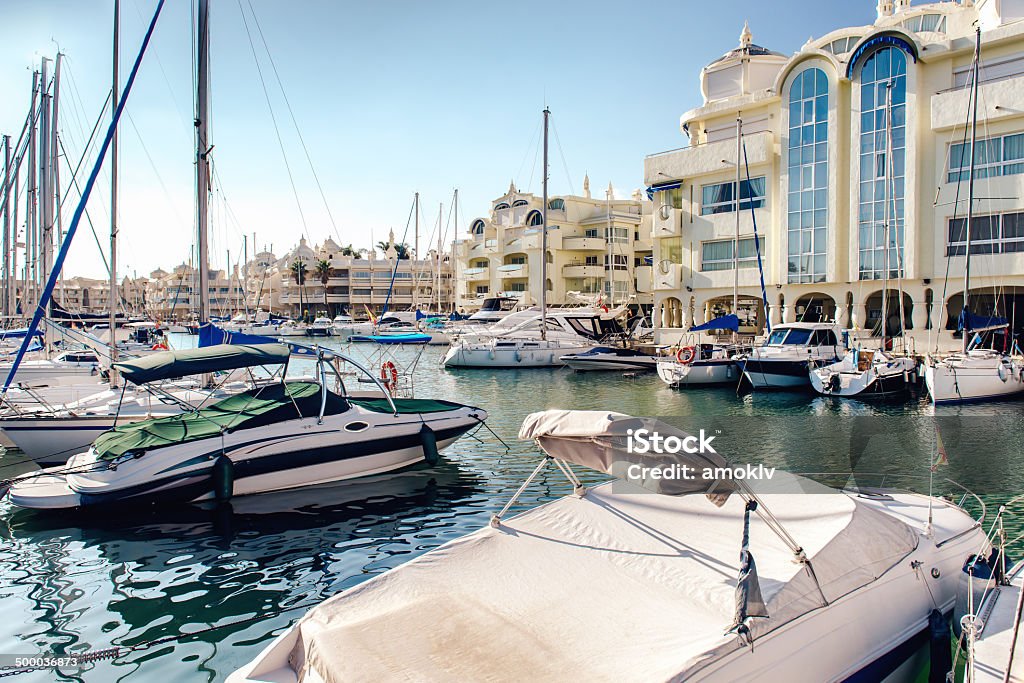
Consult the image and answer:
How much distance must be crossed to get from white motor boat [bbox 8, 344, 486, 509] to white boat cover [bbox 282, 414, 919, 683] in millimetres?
6488

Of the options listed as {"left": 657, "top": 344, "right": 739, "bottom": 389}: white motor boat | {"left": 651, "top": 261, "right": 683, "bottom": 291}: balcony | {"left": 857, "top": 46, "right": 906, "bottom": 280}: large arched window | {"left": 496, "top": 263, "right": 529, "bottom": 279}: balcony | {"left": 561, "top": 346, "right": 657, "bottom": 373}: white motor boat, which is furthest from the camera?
{"left": 496, "top": 263, "right": 529, "bottom": 279}: balcony

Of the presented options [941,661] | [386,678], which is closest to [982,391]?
[941,661]

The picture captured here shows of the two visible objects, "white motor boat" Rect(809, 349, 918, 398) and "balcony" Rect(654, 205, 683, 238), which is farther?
"balcony" Rect(654, 205, 683, 238)

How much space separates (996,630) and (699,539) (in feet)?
7.60

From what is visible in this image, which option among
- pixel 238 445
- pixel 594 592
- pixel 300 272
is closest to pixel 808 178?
pixel 238 445

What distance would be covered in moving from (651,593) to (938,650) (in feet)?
8.25

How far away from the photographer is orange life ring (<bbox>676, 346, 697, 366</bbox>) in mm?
29859

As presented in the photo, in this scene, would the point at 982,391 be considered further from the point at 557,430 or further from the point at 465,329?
the point at 465,329

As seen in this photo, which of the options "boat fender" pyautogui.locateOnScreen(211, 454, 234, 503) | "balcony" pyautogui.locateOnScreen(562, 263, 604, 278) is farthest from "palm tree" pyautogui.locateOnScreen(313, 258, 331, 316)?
"boat fender" pyautogui.locateOnScreen(211, 454, 234, 503)

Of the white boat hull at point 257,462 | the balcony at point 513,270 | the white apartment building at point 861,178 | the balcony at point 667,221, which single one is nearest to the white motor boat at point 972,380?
the white apartment building at point 861,178

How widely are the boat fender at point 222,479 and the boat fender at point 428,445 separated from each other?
3.64 m

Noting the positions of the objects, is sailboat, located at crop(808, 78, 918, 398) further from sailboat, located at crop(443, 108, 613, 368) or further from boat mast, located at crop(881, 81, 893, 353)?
sailboat, located at crop(443, 108, 613, 368)

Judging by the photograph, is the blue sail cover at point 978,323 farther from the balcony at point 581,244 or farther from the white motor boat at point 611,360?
the balcony at point 581,244

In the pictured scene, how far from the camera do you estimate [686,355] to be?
3003 centimetres
